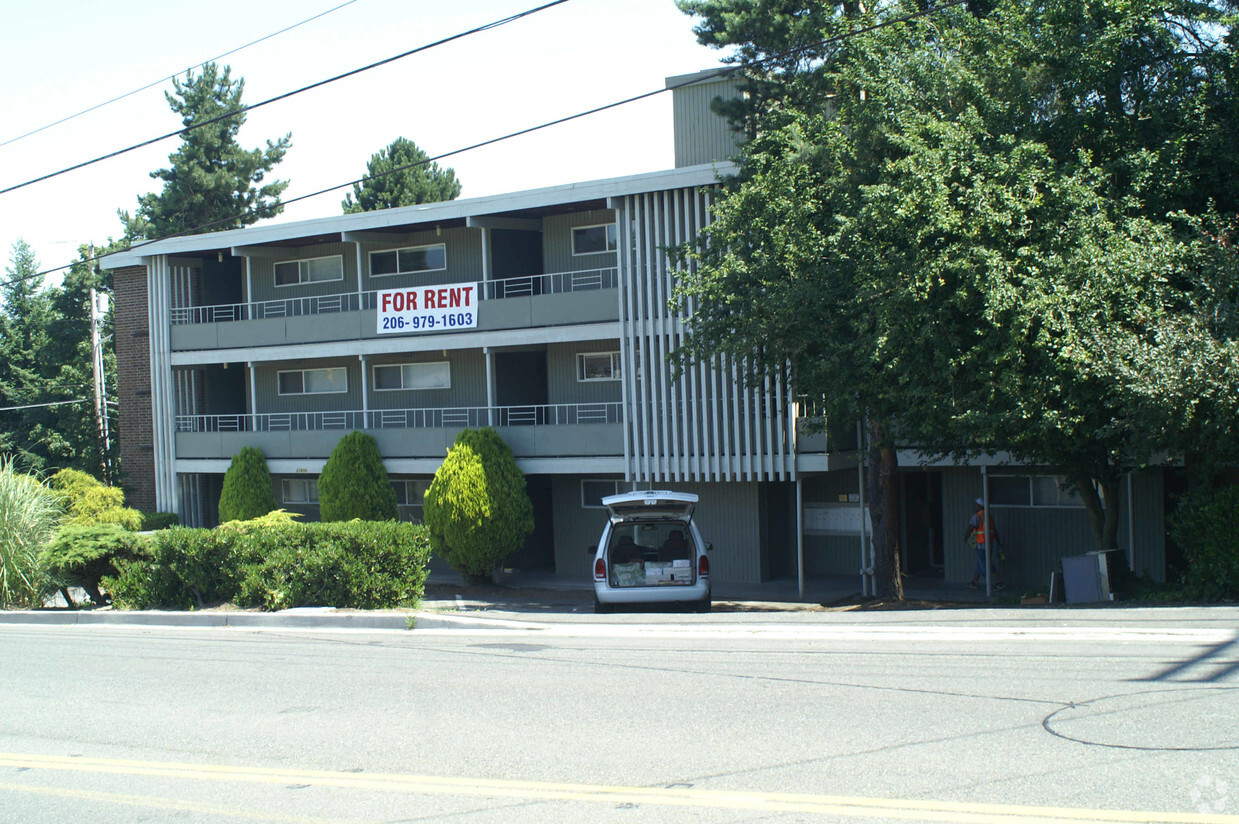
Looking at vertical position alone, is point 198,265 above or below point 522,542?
above

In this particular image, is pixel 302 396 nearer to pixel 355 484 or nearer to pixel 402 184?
pixel 355 484

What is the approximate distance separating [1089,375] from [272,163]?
4516 cm

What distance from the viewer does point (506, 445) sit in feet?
77.0

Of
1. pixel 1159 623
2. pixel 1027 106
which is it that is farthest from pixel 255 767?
pixel 1027 106

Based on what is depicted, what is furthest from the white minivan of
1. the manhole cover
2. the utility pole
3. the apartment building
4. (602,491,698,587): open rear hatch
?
the utility pole

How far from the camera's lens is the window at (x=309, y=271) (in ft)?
93.0

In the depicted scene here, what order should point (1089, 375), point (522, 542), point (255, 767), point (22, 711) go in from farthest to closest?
point (522, 542), point (1089, 375), point (22, 711), point (255, 767)

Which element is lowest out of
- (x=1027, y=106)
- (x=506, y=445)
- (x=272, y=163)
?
(x=506, y=445)

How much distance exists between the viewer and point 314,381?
28.9m

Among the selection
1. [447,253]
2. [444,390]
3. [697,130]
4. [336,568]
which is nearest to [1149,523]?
[336,568]

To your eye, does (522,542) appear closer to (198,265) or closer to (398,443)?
(398,443)

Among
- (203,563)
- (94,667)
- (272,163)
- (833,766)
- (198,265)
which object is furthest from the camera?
(272,163)

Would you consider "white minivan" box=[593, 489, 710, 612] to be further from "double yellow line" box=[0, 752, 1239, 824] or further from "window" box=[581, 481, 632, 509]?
"double yellow line" box=[0, 752, 1239, 824]

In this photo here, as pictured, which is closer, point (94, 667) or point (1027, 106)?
point (94, 667)
